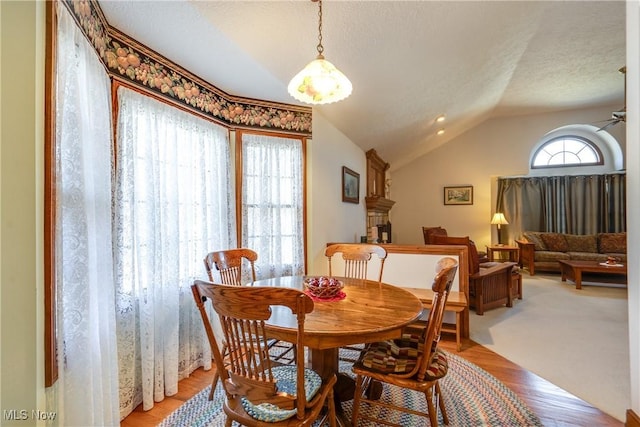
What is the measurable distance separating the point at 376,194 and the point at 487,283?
8.26 feet

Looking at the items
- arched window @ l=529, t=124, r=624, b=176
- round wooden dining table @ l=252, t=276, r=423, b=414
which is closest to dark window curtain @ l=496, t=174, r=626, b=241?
arched window @ l=529, t=124, r=624, b=176

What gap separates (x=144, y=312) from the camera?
1.77 metres

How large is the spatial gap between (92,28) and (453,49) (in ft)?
9.69

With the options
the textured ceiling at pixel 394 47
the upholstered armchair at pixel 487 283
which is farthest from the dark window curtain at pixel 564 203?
the upholstered armchair at pixel 487 283

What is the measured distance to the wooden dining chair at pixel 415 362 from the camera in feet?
4.29

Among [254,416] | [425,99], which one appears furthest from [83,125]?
[425,99]

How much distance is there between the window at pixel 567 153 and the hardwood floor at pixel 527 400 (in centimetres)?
611

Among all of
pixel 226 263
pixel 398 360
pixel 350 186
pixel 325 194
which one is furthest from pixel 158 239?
pixel 350 186

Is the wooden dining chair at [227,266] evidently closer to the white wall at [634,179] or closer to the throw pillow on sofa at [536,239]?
the white wall at [634,179]

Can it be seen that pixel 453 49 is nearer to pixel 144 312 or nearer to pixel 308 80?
pixel 308 80

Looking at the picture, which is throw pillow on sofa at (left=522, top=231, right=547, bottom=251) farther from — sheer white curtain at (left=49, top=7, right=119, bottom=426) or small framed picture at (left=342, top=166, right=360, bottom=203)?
sheer white curtain at (left=49, top=7, right=119, bottom=426)

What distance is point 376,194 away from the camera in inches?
213

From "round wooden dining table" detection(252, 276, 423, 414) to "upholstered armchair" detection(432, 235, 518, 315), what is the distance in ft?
6.83

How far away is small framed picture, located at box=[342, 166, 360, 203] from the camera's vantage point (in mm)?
3787
